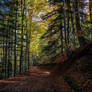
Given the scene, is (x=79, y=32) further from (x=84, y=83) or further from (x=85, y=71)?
(x=84, y=83)

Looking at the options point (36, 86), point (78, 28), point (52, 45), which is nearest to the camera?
point (36, 86)

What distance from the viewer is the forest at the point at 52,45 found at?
5434 millimetres

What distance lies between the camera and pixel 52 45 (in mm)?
14695

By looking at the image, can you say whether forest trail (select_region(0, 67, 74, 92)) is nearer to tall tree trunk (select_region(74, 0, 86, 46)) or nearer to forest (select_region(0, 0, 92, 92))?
forest (select_region(0, 0, 92, 92))

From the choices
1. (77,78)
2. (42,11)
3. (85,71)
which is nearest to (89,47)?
(85,71)

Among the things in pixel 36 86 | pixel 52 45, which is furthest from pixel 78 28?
pixel 36 86

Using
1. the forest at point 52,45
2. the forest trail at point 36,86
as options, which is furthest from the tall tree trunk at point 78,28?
the forest trail at point 36,86

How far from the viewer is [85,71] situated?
5.83m

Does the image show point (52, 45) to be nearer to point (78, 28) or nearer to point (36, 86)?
point (78, 28)

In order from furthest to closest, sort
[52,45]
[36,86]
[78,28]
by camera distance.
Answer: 1. [52,45]
2. [78,28]
3. [36,86]

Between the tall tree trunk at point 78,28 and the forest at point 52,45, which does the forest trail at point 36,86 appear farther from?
the tall tree trunk at point 78,28

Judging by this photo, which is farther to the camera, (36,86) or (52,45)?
(52,45)

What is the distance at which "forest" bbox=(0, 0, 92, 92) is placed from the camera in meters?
5.43

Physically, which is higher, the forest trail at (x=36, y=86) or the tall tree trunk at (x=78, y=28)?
the tall tree trunk at (x=78, y=28)
